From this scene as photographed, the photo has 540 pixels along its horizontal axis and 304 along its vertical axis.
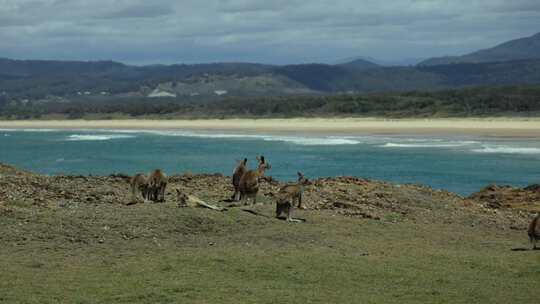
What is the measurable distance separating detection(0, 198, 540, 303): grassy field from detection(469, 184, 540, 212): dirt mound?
4113 millimetres

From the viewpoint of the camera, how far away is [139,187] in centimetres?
1734

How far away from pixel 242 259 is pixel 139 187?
15.8ft

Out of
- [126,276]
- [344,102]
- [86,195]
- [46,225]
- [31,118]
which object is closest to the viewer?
[126,276]

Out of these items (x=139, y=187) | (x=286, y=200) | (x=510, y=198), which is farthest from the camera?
(x=510, y=198)

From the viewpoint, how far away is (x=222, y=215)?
15.8 meters

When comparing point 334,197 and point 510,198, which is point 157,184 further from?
point 510,198

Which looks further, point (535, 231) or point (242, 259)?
point (535, 231)

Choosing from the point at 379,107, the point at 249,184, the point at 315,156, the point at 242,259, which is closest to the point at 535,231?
the point at 242,259

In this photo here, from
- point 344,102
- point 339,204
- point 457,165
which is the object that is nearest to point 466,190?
point 457,165

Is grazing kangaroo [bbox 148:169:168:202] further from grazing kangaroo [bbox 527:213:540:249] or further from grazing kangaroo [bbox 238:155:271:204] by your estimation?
grazing kangaroo [bbox 527:213:540:249]

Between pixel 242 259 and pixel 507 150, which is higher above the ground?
pixel 242 259

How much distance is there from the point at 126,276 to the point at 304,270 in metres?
2.54

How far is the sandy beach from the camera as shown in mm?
70250

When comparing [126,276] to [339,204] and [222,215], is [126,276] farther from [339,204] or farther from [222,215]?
[339,204]
